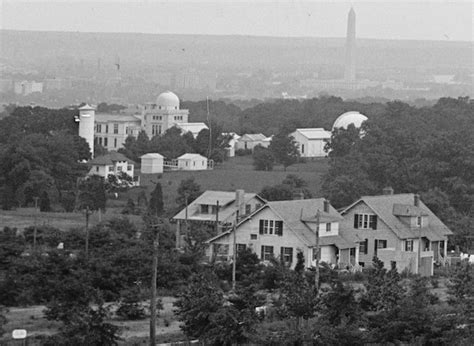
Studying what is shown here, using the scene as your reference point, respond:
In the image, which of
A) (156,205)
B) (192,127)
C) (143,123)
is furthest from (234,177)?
(143,123)

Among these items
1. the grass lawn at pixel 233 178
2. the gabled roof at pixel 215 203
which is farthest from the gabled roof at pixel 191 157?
the gabled roof at pixel 215 203

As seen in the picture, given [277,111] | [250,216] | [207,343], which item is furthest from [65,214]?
[277,111]

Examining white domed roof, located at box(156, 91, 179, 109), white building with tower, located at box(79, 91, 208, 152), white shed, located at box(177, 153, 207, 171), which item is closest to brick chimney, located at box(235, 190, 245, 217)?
white shed, located at box(177, 153, 207, 171)

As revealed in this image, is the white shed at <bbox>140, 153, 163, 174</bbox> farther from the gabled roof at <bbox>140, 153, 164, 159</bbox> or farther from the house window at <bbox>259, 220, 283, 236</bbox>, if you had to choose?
the house window at <bbox>259, 220, 283, 236</bbox>

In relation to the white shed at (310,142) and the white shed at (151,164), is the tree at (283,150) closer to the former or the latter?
the white shed at (151,164)

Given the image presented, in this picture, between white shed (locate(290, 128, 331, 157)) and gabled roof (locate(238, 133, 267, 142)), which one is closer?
white shed (locate(290, 128, 331, 157))

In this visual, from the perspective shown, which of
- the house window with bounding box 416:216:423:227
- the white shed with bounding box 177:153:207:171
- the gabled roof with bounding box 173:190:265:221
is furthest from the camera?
the white shed with bounding box 177:153:207:171

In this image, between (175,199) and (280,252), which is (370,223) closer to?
(280,252)
